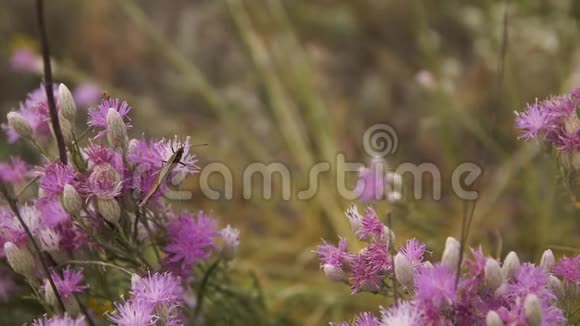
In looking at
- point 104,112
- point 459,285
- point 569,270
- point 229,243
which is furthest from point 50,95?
point 569,270

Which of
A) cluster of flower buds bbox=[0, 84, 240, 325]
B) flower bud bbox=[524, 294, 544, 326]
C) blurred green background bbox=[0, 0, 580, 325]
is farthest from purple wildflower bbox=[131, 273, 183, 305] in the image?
blurred green background bbox=[0, 0, 580, 325]

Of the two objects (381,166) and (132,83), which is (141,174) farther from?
(132,83)

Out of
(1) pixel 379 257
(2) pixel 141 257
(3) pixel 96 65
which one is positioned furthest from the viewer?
(3) pixel 96 65

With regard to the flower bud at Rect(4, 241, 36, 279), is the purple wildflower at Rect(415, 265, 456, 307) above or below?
below

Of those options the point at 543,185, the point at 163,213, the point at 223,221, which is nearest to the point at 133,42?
the point at 223,221

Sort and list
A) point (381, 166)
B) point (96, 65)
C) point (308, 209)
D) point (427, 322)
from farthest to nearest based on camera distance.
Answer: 1. point (96, 65)
2. point (308, 209)
3. point (381, 166)
4. point (427, 322)

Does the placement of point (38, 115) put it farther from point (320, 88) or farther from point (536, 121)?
point (320, 88)

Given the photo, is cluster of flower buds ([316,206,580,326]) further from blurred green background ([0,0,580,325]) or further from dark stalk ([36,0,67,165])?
blurred green background ([0,0,580,325])
